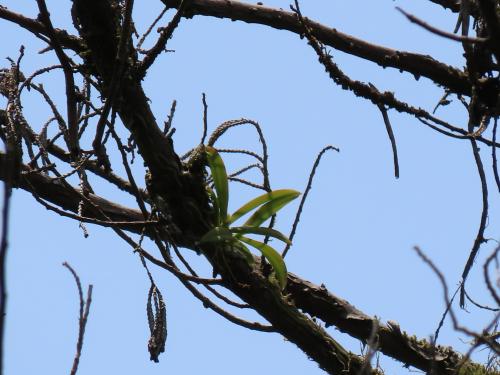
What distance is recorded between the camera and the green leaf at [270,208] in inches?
88.8

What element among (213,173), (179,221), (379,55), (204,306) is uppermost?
(379,55)

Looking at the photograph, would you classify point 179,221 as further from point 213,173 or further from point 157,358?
point 157,358

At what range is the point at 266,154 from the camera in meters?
2.39

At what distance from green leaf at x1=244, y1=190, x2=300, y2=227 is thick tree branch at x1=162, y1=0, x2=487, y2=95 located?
1.40ft

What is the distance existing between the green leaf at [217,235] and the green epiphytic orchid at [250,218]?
3 centimetres

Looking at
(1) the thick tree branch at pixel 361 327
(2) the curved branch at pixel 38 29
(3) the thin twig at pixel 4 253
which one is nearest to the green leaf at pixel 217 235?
(1) the thick tree branch at pixel 361 327

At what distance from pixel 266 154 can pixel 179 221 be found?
37 centimetres

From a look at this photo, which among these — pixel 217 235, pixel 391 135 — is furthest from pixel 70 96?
pixel 391 135

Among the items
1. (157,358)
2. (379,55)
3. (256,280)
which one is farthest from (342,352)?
(379,55)

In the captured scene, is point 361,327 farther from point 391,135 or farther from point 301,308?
point 391,135

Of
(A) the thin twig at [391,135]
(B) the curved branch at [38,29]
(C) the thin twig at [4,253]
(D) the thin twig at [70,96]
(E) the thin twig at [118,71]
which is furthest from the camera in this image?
(B) the curved branch at [38,29]

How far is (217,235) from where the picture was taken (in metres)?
2.13

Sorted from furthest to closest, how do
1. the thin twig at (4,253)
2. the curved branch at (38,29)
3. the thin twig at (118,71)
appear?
the curved branch at (38,29) → the thin twig at (118,71) → the thin twig at (4,253)

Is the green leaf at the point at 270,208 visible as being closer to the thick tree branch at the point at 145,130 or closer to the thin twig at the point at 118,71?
the thick tree branch at the point at 145,130
